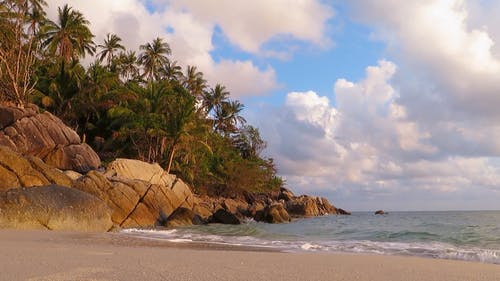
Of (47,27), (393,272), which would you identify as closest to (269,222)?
(47,27)

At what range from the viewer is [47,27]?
3975 cm

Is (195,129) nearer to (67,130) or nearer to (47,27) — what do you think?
(67,130)

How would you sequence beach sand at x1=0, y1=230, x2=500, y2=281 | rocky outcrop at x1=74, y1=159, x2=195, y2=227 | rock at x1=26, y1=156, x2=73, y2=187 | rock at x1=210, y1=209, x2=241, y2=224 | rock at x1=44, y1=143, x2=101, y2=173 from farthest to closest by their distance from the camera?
1. rock at x1=210, y1=209, x2=241, y2=224
2. rock at x1=44, y1=143, x2=101, y2=173
3. rocky outcrop at x1=74, y1=159, x2=195, y2=227
4. rock at x1=26, y1=156, x2=73, y2=187
5. beach sand at x1=0, y1=230, x2=500, y2=281

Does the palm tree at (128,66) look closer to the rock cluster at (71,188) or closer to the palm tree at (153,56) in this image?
the palm tree at (153,56)

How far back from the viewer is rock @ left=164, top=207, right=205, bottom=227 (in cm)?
2185

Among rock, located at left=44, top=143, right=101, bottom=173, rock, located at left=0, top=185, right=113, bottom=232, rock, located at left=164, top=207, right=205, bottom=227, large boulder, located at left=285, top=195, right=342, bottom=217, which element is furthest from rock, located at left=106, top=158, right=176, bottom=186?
large boulder, located at left=285, top=195, right=342, bottom=217

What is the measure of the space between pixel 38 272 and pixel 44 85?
3559 cm

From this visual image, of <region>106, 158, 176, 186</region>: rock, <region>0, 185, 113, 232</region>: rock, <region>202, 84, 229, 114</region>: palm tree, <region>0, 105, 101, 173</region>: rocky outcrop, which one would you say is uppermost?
<region>202, 84, 229, 114</region>: palm tree

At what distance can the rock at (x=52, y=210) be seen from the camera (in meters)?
12.5

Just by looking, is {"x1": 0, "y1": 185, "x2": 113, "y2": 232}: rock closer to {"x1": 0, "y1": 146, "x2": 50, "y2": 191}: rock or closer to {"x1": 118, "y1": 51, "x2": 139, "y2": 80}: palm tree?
{"x1": 0, "y1": 146, "x2": 50, "y2": 191}: rock

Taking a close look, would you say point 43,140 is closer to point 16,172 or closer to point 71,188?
point 16,172

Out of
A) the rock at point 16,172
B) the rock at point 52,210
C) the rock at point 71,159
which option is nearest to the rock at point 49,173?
the rock at point 16,172

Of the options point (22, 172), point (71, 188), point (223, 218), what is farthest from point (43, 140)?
point (223, 218)

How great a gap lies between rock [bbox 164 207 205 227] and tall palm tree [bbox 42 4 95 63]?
2382 cm
